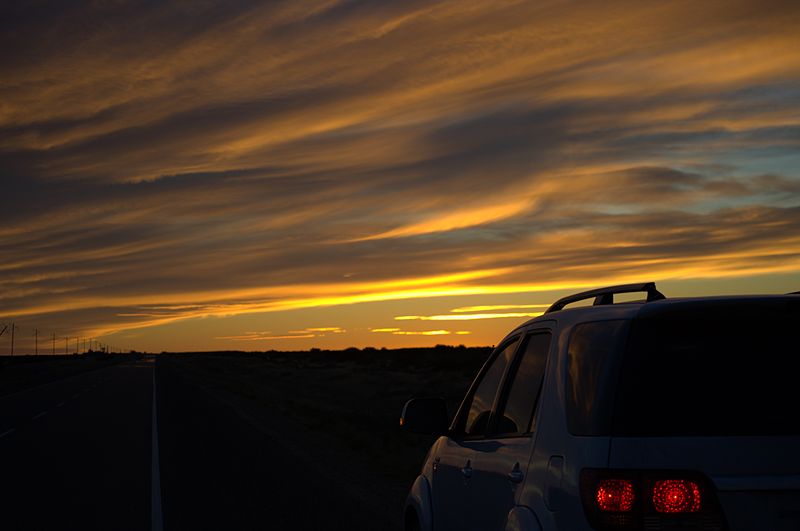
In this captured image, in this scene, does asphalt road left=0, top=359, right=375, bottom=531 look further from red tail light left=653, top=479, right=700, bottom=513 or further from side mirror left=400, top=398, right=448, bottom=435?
red tail light left=653, top=479, right=700, bottom=513

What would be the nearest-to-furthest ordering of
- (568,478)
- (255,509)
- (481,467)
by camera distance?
(568,478)
(481,467)
(255,509)

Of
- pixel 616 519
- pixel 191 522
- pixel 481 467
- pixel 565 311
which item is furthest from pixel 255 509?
pixel 616 519

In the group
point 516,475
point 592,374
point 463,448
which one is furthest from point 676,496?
point 463,448

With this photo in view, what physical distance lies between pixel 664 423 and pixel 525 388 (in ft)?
3.94

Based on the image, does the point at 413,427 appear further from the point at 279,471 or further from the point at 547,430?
the point at 279,471

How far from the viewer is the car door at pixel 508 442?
4.14 meters

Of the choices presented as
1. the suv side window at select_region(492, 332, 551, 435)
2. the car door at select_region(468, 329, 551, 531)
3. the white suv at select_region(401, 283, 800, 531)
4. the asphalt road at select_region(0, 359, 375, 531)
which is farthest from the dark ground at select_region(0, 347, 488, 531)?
the white suv at select_region(401, 283, 800, 531)

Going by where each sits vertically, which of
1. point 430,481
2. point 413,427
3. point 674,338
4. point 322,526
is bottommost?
point 322,526

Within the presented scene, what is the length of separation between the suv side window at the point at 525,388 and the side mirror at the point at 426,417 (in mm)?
700

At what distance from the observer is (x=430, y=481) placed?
5.76 meters

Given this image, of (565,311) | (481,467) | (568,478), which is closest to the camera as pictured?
(568,478)

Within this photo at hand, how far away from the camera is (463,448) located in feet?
16.7

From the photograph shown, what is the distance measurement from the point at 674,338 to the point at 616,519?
2.44 feet

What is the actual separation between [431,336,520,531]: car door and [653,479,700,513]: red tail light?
167cm
